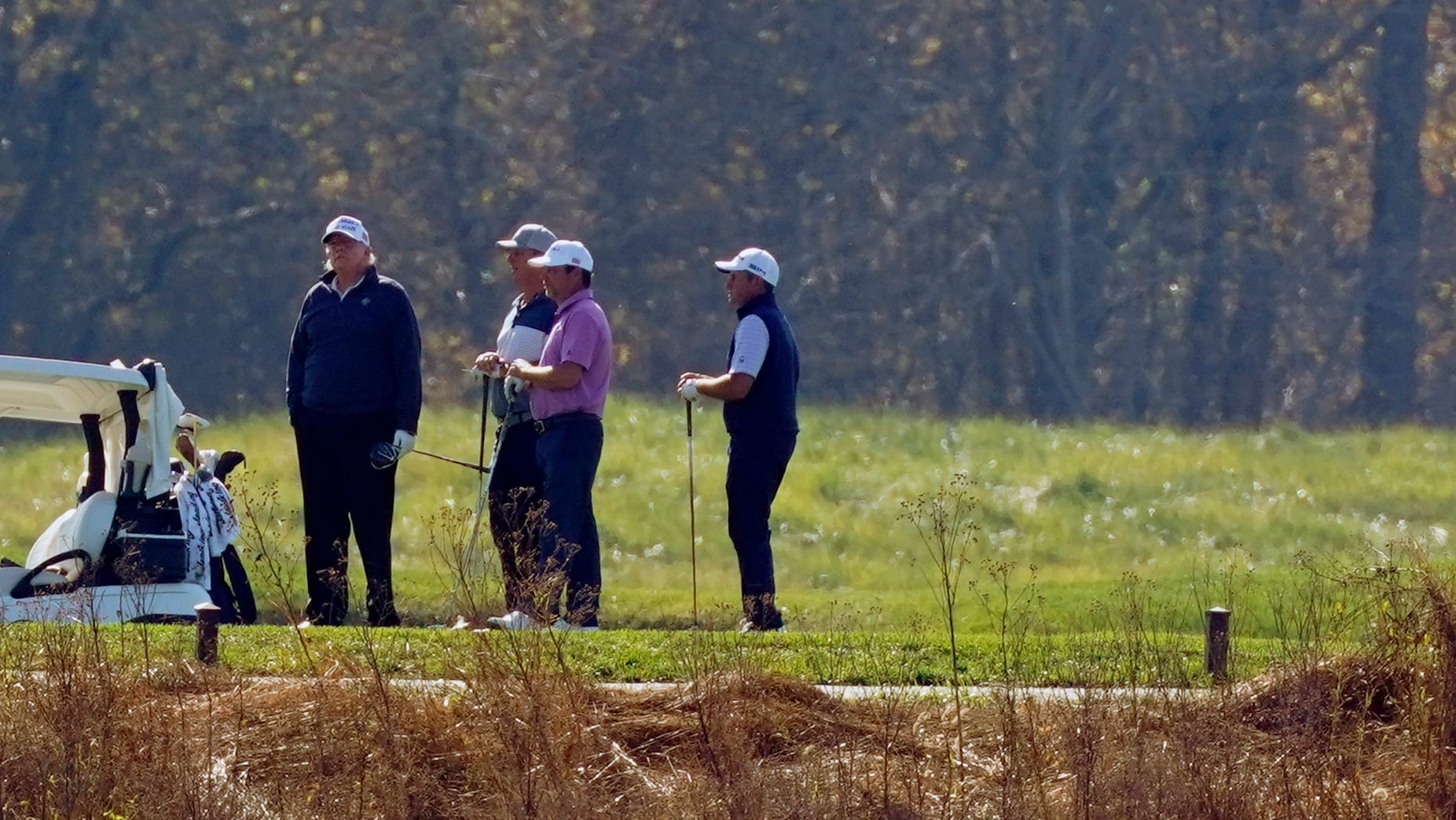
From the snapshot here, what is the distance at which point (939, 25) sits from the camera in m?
34.5

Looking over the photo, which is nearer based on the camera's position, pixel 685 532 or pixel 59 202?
pixel 685 532

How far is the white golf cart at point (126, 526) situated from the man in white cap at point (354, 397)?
0.53 meters

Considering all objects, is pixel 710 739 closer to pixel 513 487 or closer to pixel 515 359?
pixel 513 487

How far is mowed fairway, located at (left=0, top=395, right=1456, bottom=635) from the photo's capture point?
58.2 feet

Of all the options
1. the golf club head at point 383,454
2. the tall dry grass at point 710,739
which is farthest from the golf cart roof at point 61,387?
the tall dry grass at point 710,739

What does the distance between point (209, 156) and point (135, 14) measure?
2295 mm

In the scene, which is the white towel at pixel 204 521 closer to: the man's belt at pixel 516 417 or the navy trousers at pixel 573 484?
the man's belt at pixel 516 417

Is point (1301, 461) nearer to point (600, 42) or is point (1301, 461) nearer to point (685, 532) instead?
point (685, 532)

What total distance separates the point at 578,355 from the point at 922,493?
29.5 ft

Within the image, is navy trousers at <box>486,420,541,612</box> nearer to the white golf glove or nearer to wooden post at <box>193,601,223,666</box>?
the white golf glove

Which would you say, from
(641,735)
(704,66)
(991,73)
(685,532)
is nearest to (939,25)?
(991,73)

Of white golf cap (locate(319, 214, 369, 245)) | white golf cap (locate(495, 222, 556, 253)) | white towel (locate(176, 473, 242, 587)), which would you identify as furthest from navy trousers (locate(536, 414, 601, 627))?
white towel (locate(176, 473, 242, 587))

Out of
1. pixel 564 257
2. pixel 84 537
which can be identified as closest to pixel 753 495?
pixel 564 257

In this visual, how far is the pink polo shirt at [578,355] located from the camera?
412 inches
